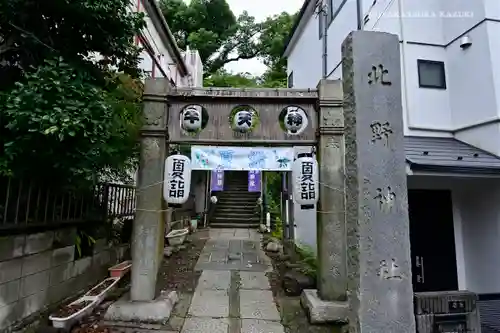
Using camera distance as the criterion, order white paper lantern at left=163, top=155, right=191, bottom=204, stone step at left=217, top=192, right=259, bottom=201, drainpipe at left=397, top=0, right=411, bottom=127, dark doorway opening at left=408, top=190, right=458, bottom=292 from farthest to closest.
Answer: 1. stone step at left=217, top=192, right=259, bottom=201
2. dark doorway opening at left=408, top=190, right=458, bottom=292
3. drainpipe at left=397, top=0, right=411, bottom=127
4. white paper lantern at left=163, top=155, right=191, bottom=204

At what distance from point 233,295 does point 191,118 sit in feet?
12.3

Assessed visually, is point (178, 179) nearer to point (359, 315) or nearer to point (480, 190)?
point (359, 315)

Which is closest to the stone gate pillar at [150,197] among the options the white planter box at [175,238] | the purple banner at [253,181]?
the white planter box at [175,238]

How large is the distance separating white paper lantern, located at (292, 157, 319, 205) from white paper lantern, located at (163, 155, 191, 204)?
2007mm

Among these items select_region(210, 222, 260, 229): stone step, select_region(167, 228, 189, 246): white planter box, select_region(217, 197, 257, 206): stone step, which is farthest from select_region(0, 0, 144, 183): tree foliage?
select_region(217, 197, 257, 206): stone step

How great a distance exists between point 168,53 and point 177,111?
9.85 metres

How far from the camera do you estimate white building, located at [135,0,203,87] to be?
10.9 meters

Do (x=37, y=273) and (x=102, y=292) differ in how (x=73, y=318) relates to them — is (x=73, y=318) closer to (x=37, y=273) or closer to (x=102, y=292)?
(x=37, y=273)

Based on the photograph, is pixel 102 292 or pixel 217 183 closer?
pixel 102 292

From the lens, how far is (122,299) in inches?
222

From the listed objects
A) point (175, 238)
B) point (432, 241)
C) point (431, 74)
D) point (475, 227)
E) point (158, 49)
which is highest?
point (158, 49)

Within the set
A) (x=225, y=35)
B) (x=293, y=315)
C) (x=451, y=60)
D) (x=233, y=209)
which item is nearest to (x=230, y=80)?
(x=225, y=35)

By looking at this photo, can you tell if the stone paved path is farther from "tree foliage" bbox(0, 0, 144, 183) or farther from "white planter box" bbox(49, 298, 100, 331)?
"tree foliage" bbox(0, 0, 144, 183)

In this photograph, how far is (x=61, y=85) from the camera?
3.86m
